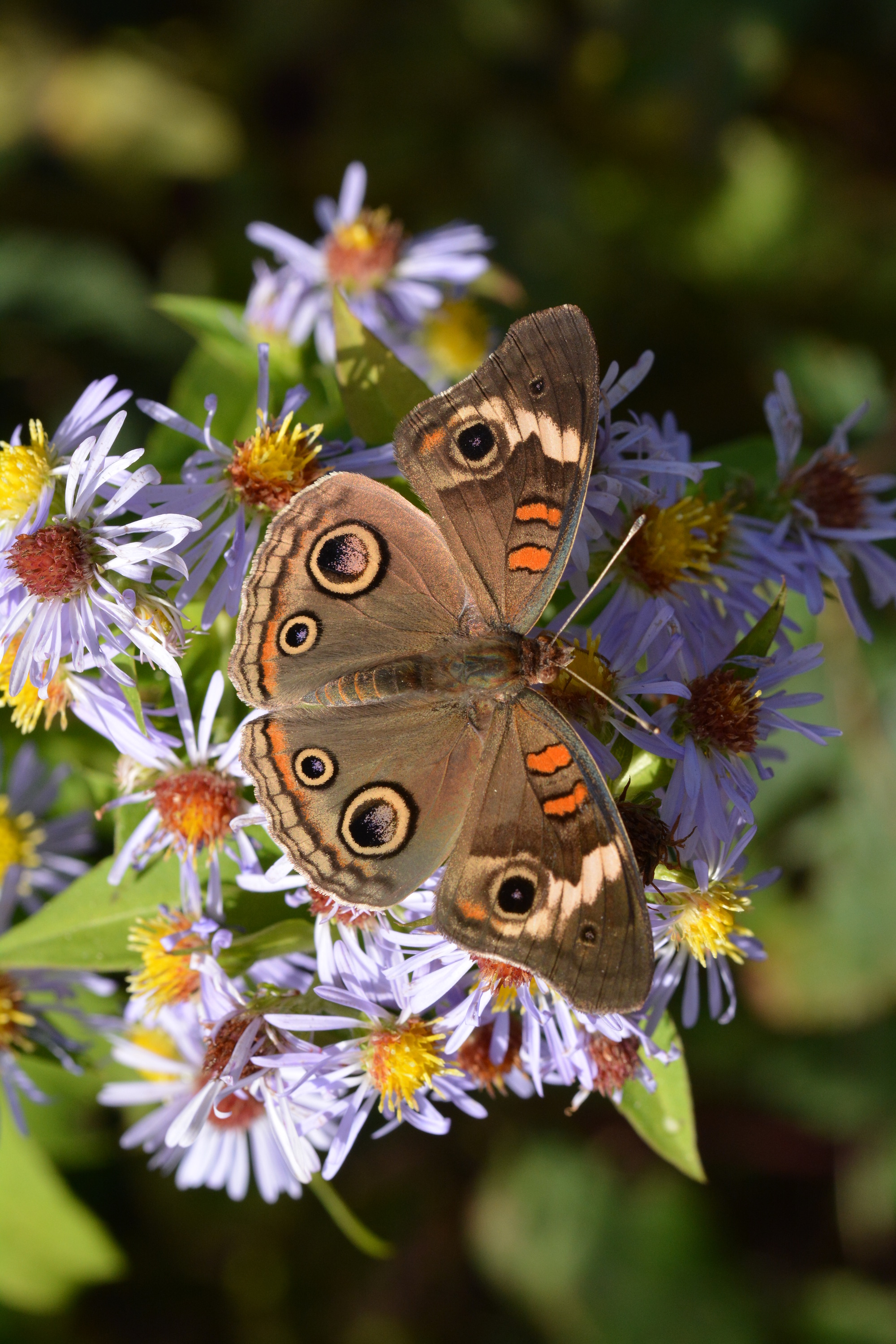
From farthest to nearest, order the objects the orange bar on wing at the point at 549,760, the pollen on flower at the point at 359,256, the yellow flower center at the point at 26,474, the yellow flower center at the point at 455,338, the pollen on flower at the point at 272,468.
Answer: the yellow flower center at the point at 455,338
the pollen on flower at the point at 359,256
the pollen on flower at the point at 272,468
the yellow flower center at the point at 26,474
the orange bar on wing at the point at 549,760

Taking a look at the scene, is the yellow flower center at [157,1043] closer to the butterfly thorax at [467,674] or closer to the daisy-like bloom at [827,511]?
the butterfly thorax at [467,674]

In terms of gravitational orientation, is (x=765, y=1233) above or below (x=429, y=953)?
below

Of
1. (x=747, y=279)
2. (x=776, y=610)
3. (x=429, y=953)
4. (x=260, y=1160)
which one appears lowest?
(x=260, y=1160)

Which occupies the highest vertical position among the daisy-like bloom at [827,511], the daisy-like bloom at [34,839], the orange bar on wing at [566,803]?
the daisy-like bloom at [827,511]

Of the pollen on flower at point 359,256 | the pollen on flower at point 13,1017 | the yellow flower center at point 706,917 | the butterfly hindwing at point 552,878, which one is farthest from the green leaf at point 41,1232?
the pollen on flower at point 359,256

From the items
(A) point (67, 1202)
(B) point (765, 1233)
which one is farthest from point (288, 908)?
(B) point (765, 1233)

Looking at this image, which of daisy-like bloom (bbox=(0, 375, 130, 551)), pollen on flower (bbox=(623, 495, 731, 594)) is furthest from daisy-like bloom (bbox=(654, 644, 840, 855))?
daisy-like bloom (bbox=(0, 375, 130, 551))

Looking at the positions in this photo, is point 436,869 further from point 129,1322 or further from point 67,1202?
point 129,1322
